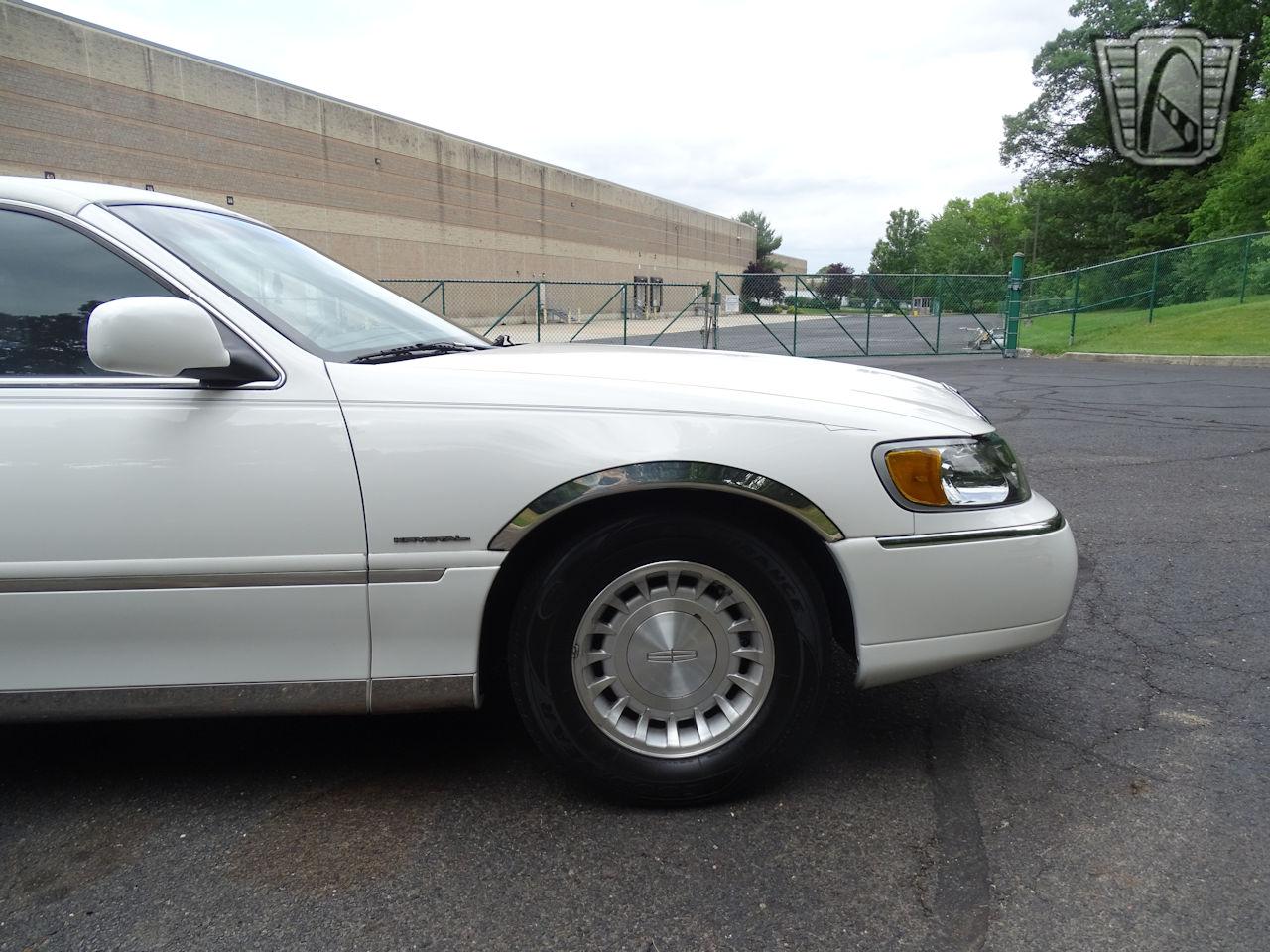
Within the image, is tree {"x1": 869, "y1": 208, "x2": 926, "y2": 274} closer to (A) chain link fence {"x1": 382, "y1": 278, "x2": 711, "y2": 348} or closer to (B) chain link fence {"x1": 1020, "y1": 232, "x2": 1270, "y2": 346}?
(A) chain link fence {"x1": 382, "y1": 278, "x2": 711, "y2": 348}

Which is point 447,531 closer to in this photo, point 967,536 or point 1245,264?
point 967,536

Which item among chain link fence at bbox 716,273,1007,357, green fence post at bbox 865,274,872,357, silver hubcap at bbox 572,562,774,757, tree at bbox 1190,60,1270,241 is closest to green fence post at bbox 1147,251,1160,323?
chain link fence at bbox 716,273,1007,357

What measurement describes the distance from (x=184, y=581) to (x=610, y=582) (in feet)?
3.54

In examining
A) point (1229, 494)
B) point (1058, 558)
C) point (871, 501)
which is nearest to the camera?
point (871, 501)

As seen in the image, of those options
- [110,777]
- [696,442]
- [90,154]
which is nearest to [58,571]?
[110,777]

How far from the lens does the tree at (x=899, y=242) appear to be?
11525 cm

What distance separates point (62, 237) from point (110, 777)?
1.59m

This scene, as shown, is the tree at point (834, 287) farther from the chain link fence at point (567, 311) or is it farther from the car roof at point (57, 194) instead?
the car roof at point (57, 194)

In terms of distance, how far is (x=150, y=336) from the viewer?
2100 millimetres

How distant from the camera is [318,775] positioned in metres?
2.70

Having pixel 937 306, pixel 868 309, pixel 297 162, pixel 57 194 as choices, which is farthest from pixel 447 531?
pixel 297 162

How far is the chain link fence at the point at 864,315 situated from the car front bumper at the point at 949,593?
19.4m

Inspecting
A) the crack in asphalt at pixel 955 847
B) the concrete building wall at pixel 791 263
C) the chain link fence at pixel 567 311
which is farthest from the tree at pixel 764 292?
the concrete building wall at pixel 791 263

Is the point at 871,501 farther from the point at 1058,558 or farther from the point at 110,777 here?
the point at 110,777
